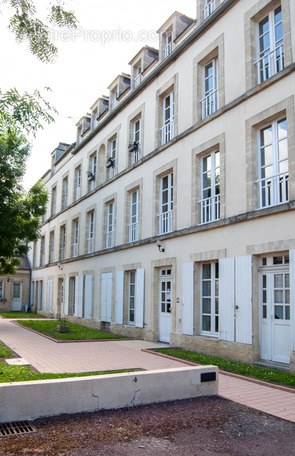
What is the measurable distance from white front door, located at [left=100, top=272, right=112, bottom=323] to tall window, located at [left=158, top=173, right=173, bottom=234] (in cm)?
440

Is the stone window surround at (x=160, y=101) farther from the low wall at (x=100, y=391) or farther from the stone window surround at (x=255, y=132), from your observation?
the low wall at (x=100, y=391)

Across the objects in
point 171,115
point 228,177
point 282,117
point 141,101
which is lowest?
point 228,177

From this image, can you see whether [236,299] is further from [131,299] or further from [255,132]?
[131,299]

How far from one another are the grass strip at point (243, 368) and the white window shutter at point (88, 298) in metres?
8.92

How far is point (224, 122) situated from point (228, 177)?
5.18 ft

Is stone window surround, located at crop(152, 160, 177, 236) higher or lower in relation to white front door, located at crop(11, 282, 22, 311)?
higher

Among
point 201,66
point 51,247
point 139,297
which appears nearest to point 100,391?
point 139,297

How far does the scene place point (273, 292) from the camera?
9.05 m

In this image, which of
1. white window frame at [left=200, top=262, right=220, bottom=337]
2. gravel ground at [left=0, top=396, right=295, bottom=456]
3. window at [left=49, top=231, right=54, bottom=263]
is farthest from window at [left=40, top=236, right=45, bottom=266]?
gravel ground at [left=0, top=396, right=295, bottom=456]

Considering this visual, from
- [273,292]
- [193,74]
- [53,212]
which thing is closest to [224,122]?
[193,74]

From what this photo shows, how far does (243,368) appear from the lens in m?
8.34

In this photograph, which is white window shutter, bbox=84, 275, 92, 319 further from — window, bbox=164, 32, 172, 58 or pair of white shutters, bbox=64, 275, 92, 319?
window, bbox=164, 32, 172, 58

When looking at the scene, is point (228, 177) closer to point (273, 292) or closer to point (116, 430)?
point (273, 292)

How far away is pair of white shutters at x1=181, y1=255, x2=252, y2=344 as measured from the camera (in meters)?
9.31
